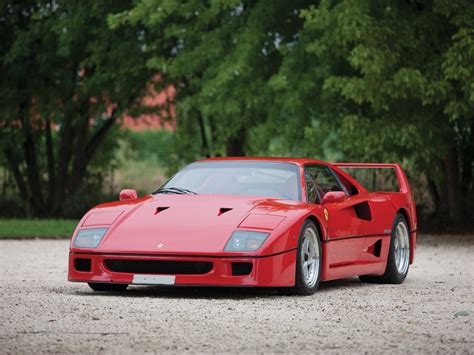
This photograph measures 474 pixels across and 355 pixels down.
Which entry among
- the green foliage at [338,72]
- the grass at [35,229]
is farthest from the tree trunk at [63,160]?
the grass at [35,229]

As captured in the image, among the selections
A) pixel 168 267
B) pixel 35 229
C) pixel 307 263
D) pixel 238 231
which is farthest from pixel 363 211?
pixel 35 229

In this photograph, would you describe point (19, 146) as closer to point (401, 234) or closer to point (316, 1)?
point (316, 1)

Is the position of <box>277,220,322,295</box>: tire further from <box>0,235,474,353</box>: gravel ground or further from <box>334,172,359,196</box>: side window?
<box>334,172,359,196</box>: side window

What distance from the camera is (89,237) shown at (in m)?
11.0

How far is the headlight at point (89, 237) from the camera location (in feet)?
35.7

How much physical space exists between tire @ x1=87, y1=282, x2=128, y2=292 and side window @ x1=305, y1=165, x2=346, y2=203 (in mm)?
2029

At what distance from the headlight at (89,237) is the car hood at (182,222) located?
8cm

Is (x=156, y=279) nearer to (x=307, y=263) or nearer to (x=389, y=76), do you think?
(x=307, y=263)

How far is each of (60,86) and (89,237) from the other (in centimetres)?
2215

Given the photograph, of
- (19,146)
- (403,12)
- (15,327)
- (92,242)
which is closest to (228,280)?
(92,242)

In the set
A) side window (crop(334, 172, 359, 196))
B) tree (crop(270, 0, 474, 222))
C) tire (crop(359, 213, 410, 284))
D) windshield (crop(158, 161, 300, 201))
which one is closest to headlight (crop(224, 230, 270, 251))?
windshield (crop(158, 161, 300, 201))

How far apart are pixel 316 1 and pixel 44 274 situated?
13.5 m

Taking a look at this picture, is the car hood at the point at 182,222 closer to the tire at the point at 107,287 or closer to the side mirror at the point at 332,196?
the side mirror at the point at 332,196

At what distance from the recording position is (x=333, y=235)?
38.3 feet
